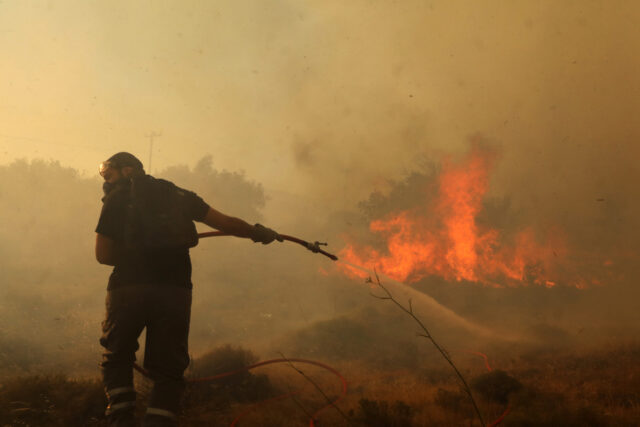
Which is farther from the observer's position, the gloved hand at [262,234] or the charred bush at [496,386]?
the charred bush at [496,386]

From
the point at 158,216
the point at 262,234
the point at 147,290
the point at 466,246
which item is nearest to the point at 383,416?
the point at 262,234

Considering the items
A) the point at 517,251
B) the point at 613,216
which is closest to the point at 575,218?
the point at 613,216

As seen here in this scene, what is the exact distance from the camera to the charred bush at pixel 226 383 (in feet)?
19.8

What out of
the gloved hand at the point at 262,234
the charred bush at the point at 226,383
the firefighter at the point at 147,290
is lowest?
the charred bush at the point at 226,383

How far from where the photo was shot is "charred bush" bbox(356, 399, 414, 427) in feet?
15.2

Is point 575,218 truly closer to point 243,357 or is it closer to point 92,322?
point 243,357

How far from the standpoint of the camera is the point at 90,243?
3266 centimetres

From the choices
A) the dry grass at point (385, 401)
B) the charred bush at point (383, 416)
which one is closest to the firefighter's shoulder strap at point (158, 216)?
the dry grass at point (385, 401)

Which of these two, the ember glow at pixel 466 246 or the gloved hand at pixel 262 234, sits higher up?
the ember glow at pixel 466 246

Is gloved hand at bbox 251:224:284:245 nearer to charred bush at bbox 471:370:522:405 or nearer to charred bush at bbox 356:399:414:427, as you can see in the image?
charred bush at bbox 356:399:414:427

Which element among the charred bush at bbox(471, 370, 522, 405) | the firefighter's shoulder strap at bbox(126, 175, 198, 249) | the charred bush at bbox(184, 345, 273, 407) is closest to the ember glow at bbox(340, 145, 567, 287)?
the charred bush at bbox(184, 345, 273, 407)

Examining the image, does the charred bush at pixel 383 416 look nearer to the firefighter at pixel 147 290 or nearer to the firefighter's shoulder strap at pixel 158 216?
the firefighter at pixel 147 290

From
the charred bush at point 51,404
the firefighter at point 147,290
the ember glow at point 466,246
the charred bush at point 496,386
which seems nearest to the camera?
the firefighter at point 147,290

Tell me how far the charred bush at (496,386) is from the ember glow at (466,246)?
14.3 meters
